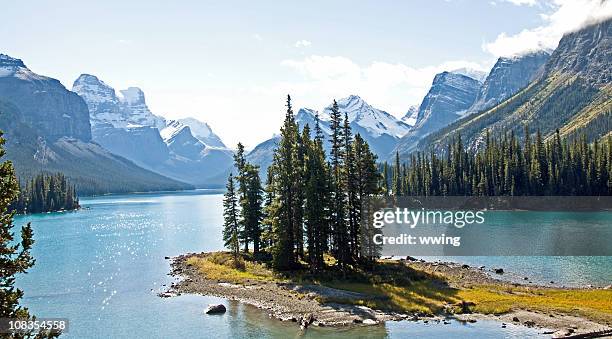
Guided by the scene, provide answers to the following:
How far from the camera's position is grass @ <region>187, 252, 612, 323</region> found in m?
51.0

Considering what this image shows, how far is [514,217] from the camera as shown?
153 m

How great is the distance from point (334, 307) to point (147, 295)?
1034 inches

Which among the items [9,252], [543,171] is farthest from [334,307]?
[543,171]

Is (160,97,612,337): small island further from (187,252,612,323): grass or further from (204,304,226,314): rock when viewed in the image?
(204,304,226,314): rock

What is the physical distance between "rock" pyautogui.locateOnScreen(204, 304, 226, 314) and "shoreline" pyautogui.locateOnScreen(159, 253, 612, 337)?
12.2ft

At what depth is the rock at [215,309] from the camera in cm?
5447

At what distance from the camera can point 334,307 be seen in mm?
53062

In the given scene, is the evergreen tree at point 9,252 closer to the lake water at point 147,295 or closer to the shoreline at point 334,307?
Result: the lake water at point 147,295

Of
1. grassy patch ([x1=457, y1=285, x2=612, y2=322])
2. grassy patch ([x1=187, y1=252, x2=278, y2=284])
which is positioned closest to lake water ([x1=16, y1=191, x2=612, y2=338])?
grassy patch ([x1=187, y1=252, x2=278, y2=284])

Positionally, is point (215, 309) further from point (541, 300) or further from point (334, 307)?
point (541, 300)

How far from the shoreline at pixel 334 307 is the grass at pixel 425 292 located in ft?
3.63

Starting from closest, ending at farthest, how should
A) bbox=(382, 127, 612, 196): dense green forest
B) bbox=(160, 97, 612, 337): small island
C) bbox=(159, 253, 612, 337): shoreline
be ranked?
bbox=(159, 253, 612, 337): shoreline → bbox=(160, 97, 612, 337): small island → bbox=(382, 127, 612, 196): dense green forest

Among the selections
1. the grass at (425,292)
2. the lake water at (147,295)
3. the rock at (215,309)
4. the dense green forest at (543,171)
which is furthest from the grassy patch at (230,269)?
the dense green forest at (543,171)

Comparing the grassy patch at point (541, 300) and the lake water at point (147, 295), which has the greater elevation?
the grassy patch at point (541, 300)
